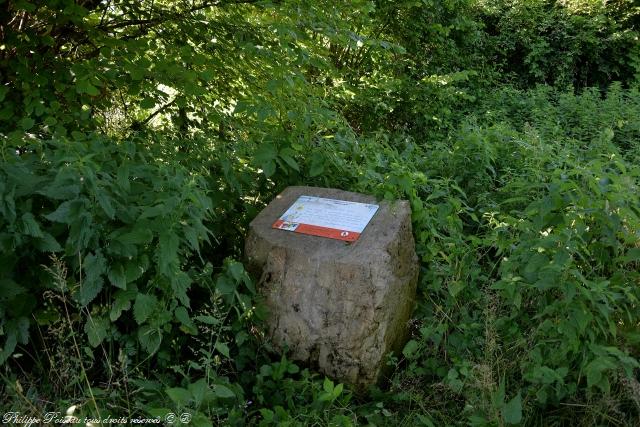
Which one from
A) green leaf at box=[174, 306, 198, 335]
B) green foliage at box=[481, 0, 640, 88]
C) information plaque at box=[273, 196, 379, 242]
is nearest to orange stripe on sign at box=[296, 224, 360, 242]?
information plaque at box=[273, 196, 379, 242]

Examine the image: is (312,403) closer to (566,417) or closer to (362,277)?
(362,277)

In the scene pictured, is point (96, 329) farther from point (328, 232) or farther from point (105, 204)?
point (328, 232)

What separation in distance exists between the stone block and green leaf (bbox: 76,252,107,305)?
97 cm

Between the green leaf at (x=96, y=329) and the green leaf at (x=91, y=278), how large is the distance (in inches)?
4.0

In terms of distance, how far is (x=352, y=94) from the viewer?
252 inches

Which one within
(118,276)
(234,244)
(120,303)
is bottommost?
(234,244)

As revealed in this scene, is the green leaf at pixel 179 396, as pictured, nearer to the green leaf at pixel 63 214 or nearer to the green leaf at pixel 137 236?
the green leaf at pixel 137 236

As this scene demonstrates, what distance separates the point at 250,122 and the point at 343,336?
215 centimetres

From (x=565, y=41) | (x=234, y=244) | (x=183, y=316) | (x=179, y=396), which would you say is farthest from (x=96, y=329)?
(x=565, y=41)

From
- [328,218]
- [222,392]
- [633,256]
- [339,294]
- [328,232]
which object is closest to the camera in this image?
[222,392]

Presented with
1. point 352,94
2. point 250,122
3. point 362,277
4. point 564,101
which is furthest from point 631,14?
point 362,277

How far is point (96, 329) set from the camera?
100 inches

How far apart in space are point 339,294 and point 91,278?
1.23m

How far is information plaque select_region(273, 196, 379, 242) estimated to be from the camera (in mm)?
3285
